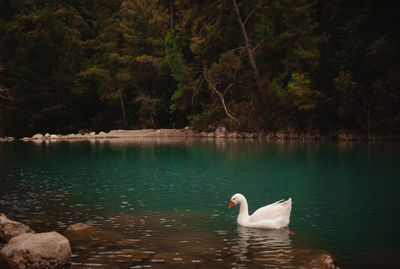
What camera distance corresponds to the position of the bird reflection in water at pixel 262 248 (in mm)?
8719

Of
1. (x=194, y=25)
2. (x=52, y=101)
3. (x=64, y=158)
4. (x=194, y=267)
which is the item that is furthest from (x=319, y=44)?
(x=194, y=267)

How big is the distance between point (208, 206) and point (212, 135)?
36.7 m

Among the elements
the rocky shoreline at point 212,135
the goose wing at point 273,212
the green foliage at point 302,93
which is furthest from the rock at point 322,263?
the green foliage at point 302,93

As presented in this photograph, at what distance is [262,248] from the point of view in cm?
969

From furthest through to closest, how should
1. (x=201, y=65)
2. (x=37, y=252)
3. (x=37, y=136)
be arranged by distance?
(x=37, y=136), (x=201, y=65), (x=37, y=252)

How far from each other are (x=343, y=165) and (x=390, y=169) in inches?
102

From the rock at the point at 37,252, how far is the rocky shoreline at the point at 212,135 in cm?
3511

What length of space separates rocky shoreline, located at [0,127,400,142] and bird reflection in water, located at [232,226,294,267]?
3069cm

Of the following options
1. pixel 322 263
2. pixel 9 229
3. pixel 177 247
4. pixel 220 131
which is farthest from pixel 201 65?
pixel 322 263

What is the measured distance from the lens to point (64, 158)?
1200 inches

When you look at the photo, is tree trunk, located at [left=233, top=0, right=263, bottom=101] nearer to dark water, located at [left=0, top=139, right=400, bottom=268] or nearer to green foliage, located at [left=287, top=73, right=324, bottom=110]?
green foliage, located at [left=287, top=73, right=324, bottom=110]

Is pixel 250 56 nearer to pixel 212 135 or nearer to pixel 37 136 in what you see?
pixel 212 135

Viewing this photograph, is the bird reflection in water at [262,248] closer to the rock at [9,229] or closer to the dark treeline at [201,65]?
the rock at [9,229]

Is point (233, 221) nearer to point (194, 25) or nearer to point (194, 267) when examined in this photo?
point (194, 267)
